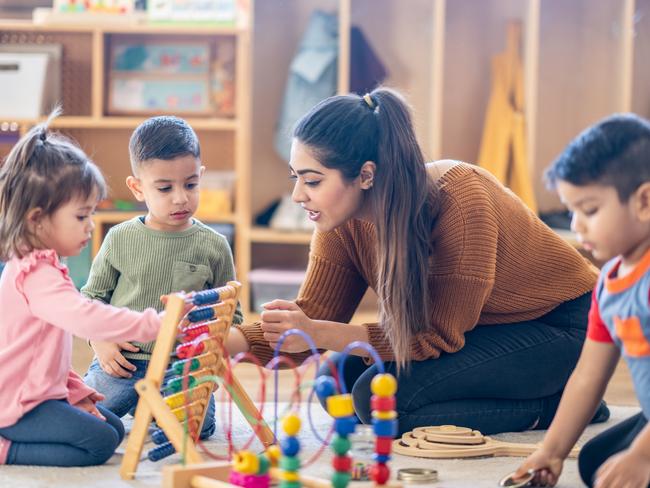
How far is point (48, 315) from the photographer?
1764mm

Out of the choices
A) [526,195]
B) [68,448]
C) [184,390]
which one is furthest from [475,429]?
[526,195]

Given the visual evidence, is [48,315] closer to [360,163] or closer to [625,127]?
[360,163]

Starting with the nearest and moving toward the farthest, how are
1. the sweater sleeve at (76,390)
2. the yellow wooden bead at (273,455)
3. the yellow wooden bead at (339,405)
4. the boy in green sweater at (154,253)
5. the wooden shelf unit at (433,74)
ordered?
1. the yellow wooden bead at (339,405)
2. the yellow wooden bead at (273,455)
3. the sweater sleeve at (76,390)
4. the boy in green sweater at (154,253)
5. the wooden shelf unit at (433,74)

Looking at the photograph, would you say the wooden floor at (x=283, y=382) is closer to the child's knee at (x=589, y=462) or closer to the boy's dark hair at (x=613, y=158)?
the child's knee at (x=589, y=462)

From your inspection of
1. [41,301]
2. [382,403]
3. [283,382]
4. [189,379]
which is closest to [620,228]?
[382,403]

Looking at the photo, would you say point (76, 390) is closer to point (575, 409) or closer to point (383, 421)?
point (383, 421)

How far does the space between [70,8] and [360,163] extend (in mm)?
2162

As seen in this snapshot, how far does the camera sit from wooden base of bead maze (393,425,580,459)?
76.8 inches

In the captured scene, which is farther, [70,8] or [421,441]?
[70,8]

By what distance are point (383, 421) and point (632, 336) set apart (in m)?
0.39

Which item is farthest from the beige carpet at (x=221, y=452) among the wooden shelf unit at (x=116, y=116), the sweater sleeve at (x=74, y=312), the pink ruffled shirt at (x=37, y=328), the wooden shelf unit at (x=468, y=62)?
the wooden shelf unit at (x=468, y=62)

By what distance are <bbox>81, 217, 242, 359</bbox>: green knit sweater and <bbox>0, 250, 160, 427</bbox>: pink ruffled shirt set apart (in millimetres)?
353

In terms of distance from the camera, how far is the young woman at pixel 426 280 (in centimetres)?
198

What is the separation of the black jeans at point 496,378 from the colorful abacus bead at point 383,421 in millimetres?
670
